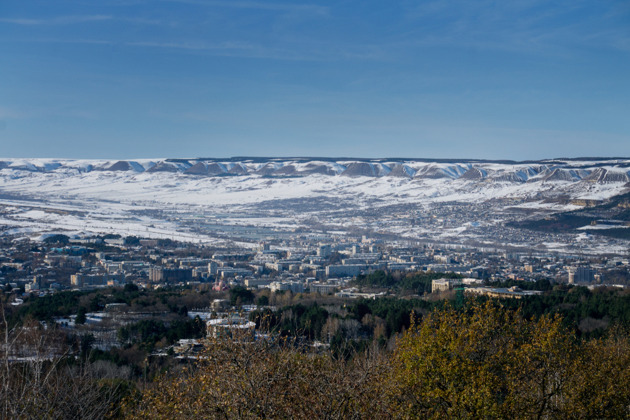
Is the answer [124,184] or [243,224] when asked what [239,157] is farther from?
[243,224]

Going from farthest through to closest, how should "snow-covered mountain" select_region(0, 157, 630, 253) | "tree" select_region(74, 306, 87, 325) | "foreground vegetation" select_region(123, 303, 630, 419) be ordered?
"snow-covered mountain" select_region(0, 157, 630, 253), "tree" select_region(74, 306, 87, 325), "foreground vegetation" select_region(123, 303, 630, 419)

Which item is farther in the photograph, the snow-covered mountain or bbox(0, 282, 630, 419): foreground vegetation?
the snow-covered mountain

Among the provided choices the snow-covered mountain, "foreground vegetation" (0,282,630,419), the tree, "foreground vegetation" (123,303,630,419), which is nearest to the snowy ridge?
the snow-covered mountain

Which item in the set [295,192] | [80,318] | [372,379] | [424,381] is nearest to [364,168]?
[295,192]

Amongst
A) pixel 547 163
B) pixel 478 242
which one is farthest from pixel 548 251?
pixel 547 163

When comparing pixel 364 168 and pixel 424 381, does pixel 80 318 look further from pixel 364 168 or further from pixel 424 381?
pixel 364 168

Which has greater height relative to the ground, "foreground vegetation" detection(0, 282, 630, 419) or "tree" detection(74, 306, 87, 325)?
"foreground vegetation" detection(0, 282, 630, 419)

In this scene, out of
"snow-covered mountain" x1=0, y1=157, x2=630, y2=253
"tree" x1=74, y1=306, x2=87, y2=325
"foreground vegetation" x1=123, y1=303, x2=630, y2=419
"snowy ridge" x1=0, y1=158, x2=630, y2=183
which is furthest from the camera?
"snowy ridge" x1=0, y1=158, x2=630, y2=183

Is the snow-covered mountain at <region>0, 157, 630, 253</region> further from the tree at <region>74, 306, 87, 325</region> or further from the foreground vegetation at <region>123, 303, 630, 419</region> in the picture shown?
the foreground vegetation at <region>123, 303, 630, 419</region>
